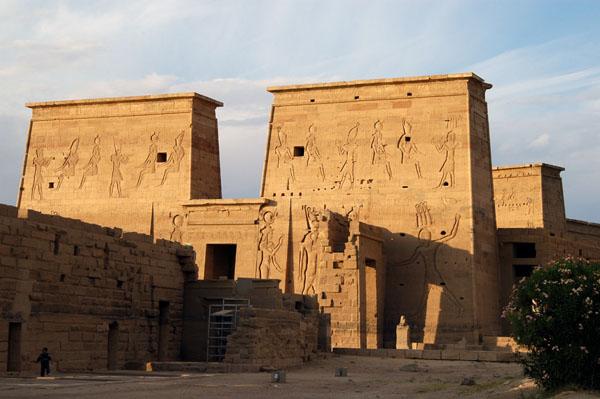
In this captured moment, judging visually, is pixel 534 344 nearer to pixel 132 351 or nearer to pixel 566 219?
pixel 132 351

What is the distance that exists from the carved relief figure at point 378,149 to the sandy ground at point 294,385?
10.9 metres

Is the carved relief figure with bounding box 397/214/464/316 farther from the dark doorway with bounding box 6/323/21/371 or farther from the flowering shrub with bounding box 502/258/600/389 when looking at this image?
the flowering shrub with bounding box 502/258/600/389

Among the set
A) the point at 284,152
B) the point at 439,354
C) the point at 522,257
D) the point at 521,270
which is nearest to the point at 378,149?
the point at 284,152

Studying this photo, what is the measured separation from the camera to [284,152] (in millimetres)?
30578

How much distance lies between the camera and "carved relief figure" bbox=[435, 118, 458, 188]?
2866 cm

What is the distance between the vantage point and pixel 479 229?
93.7 ft

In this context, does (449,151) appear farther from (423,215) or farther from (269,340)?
(269,340)

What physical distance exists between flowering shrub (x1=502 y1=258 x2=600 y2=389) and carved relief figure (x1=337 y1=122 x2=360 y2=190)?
17.0 metres

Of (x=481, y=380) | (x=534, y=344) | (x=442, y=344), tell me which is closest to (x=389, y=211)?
(x=442, y=344)

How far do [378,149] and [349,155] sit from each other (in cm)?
100

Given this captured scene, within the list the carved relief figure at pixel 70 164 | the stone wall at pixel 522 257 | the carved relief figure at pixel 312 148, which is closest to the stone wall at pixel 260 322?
the carved relief figure at pixel 312 148

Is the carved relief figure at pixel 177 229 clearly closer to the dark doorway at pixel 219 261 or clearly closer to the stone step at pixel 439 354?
the dark doorway at pixel 219 261

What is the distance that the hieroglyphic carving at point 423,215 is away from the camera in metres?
28.6

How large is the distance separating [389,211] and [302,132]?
13.7 ft
